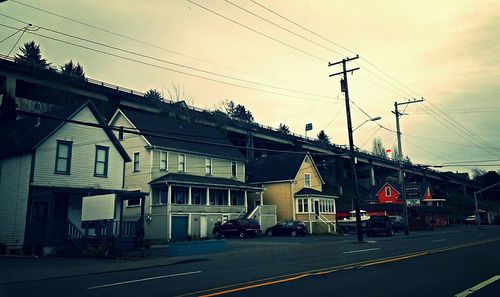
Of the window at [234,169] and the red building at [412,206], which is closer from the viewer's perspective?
the window at [234,169]

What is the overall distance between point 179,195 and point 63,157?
472 inches

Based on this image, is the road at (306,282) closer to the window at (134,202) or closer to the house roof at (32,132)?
the house roof at (32,132)

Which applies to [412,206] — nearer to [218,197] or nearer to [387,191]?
[387,191]

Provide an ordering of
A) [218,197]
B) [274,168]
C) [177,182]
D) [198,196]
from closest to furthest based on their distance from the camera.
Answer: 1. [177,182]
2. [198,196]
3. [218,197]
4. [274,168]

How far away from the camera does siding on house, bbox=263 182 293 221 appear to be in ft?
152

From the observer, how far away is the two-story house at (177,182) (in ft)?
116

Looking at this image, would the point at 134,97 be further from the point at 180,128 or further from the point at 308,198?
the point at 308,198

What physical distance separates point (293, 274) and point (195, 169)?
1174 inches

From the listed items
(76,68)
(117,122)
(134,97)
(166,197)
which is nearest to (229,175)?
(166,197)

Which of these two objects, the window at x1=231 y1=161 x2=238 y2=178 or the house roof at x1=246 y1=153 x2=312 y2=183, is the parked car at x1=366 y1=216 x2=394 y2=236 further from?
the window at x1=231 y1=161 x2=238 y2=178

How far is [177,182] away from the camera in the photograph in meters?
34.6

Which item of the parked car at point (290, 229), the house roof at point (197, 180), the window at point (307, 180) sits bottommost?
the parked car at point (290, 229)

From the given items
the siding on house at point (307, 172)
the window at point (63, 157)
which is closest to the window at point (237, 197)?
the siding on house at point (307, 172)

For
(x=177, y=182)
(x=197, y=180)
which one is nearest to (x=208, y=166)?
(x=197, y=180)
